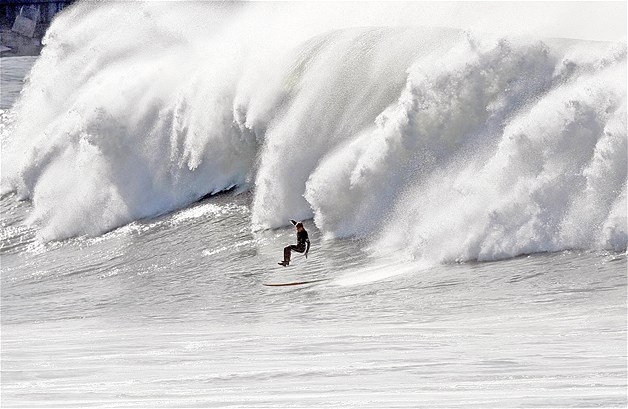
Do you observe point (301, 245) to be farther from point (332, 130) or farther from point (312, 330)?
point (312, 330)

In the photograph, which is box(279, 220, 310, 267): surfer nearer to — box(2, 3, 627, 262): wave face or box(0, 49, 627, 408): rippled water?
box(0, 49, 627, 408): rippled water

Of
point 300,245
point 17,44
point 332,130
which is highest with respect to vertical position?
point 332,130

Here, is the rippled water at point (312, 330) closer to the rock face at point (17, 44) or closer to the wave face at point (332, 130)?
the wave face at point (332, 130)

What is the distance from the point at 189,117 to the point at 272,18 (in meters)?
2.73

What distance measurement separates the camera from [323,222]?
50.2 feet

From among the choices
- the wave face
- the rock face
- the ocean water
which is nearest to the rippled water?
the ocean water

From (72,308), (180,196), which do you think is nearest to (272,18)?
(180,196)

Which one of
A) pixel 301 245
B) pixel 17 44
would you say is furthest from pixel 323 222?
pixel 17 44

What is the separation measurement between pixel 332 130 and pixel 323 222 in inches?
73.2

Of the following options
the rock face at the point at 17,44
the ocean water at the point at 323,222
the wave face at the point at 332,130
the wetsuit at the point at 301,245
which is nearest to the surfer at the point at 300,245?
the wetsuit at the point at 301,245

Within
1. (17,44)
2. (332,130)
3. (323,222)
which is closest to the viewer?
(323,222)

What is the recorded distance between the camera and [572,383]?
7320 mm

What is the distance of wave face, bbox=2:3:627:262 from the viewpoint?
1242 centimetres

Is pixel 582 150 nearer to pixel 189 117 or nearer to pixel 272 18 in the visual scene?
pixel 189 117
